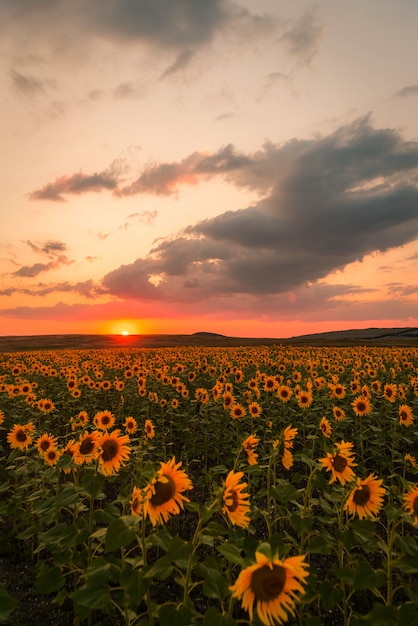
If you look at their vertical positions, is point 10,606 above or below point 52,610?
above

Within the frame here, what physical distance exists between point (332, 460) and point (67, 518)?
5.29 metres

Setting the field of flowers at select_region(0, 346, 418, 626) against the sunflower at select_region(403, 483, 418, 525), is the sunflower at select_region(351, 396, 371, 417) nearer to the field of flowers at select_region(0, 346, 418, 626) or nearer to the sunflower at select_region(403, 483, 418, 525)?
the field of flowers at select_region(0, 346, 418, 626)

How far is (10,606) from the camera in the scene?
259 centimetres

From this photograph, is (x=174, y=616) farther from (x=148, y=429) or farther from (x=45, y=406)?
(x=45, y=406)

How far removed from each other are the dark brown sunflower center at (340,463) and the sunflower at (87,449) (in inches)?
110

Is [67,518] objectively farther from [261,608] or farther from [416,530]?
[416,530]

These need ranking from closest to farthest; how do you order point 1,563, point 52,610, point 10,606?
point 10,606
point 52,610
point 1,563

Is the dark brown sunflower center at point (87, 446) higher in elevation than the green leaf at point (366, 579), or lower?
higher

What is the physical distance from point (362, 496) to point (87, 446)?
327cm

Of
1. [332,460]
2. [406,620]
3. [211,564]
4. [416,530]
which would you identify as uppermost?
[332,460]

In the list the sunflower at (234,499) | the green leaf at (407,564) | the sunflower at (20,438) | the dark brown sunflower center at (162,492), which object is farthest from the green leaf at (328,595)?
the sunflower at (20,438)

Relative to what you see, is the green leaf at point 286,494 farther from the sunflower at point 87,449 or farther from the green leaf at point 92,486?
the sunflower at point 87,449

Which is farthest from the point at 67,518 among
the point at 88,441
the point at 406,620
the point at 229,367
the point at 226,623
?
the point at 229,367

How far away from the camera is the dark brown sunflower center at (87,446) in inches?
191
